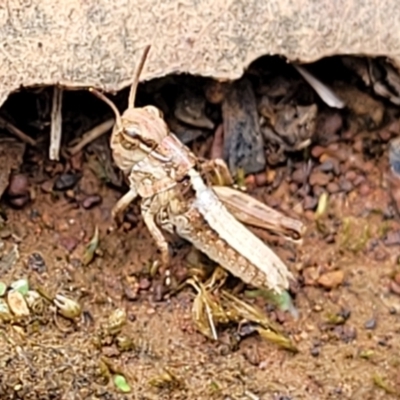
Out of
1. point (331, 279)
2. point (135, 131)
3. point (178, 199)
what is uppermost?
point (135, 131)

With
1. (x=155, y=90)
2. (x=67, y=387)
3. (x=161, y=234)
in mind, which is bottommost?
(x=67, y=387)

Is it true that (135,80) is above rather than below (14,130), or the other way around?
above

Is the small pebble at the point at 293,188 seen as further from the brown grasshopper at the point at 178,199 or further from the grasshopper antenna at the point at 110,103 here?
the grasshopper antenna at the point at 110,103

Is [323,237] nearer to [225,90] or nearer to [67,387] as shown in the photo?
[225,90]

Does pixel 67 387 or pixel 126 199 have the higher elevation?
pixel 126 199

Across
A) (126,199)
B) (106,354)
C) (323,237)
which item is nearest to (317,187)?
(323,237)

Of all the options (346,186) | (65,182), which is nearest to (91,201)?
(65,182)

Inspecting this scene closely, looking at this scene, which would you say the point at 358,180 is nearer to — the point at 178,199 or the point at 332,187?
the point at 332,187

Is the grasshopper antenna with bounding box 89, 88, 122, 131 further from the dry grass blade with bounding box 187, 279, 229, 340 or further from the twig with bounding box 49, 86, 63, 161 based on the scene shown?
the dry grass blade with bounding box 187, 279, 229, 340
